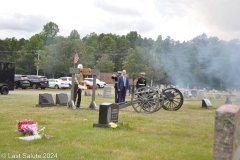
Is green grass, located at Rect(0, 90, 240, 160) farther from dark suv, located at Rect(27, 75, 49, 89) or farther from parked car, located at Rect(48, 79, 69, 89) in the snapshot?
parked car, located at Rect(48, 79, 69, 89)

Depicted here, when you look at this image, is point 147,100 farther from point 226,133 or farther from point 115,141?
point 226,133

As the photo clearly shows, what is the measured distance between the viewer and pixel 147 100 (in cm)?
1511

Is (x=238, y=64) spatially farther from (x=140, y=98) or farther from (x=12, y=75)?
(x=12, y=75)

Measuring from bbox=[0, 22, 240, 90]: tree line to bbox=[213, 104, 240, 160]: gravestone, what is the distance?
15.8m

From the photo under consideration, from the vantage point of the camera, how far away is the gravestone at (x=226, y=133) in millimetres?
5637

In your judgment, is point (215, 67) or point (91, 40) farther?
point (91, 40)

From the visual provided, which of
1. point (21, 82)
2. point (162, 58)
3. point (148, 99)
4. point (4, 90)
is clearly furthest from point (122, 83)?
point (21, 82)

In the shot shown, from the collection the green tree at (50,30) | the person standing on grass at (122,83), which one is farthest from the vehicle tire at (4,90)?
the green tree at (50,30)

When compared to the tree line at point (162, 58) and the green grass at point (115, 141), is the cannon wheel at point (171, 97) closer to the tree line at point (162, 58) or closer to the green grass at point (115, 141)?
the green grass at point (115, 141)

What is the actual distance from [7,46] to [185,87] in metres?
57.4

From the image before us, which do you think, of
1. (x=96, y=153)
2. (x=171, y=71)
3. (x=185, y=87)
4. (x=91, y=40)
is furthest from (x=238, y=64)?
(x=91, y=40)

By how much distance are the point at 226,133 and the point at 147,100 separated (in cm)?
944

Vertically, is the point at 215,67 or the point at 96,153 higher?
the point at 215,67

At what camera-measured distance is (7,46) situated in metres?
81.3
